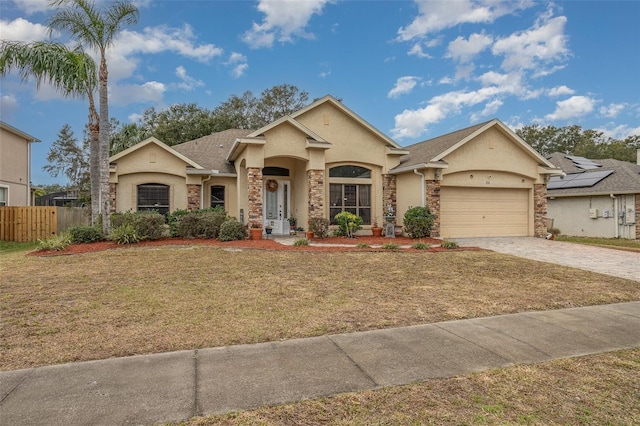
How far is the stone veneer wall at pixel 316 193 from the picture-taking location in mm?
14977

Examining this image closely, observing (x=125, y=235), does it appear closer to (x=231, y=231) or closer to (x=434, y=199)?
(x=231, y=231)

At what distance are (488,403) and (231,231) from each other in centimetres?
1161

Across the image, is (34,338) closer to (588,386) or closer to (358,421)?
(358,421)

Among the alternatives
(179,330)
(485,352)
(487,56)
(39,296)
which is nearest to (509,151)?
(487,56)

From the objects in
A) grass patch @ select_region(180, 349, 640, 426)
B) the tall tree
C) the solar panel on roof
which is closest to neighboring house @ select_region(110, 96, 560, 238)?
the solar panel on roof

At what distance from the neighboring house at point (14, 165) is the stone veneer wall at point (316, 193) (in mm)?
15650

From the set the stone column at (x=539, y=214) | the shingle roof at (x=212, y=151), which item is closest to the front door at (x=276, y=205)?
the shingle roof at (x=212, y=151)

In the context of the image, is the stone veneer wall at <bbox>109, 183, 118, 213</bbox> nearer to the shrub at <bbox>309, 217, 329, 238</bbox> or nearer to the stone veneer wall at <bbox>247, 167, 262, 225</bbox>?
the stone veneer wall at <bbox>247, 167, 262, 225</bbox>

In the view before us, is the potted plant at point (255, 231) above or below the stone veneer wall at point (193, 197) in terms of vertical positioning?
below

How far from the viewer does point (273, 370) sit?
3664 millimetres

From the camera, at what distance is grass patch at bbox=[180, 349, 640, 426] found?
2848 millimetres

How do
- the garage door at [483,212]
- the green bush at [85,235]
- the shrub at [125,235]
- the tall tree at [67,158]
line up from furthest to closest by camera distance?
the tall tree at [67,158], the garage door at [483,212], the green bush at [85,235], the shrub at [125,235]

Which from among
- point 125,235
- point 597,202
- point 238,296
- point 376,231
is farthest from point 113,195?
point 597,202

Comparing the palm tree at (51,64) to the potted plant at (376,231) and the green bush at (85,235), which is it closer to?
the green bush at (85,235)
